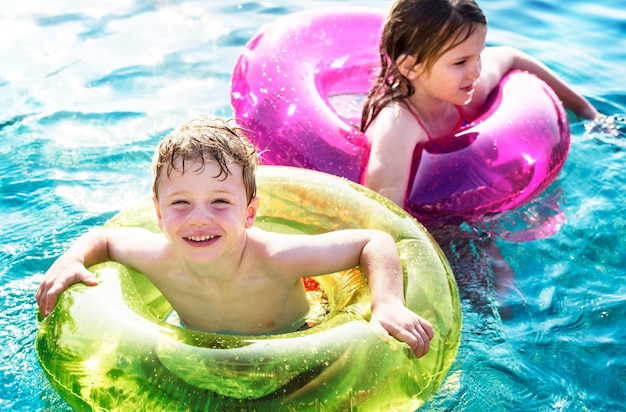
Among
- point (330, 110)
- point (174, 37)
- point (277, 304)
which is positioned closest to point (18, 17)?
point (174, 37)

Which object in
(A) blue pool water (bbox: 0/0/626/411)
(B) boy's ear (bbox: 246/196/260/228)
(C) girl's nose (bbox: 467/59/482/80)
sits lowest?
(A) blue pool water (bbox: 0/0/626/411)

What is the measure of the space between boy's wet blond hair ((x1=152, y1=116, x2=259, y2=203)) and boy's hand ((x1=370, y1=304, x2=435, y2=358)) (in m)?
0.62

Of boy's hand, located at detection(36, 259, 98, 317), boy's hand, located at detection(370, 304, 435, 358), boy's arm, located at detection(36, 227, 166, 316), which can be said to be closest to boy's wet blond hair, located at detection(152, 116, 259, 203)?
boy's arm, located at detection(36, 227, 166, 316)

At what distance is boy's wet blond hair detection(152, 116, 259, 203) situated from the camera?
261 cm

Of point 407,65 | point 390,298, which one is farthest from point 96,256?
point 407,65

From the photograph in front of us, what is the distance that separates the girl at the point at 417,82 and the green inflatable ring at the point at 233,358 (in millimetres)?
833

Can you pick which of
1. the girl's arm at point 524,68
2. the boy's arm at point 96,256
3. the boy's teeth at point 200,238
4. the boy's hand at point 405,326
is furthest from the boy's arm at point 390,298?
the girl's arm at point 524,68

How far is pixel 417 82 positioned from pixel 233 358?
1.98 meters

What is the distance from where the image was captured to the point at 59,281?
2.70 metres

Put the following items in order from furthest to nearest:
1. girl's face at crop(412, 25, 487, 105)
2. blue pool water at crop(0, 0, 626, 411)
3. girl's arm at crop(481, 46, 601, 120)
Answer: girl's arm at crop(481, 46, 601, 120) < girl's face at crop(412, 25, 487, 105) < blue pool water at crop(0, 0, 626, 411)

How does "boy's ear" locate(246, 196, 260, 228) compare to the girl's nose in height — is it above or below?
below

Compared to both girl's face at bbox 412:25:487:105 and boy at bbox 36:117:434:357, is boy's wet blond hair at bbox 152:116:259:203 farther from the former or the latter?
girl's face at bbox 412:25:487:105

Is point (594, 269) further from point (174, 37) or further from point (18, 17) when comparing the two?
point (18, 17)

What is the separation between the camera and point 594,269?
379cm
